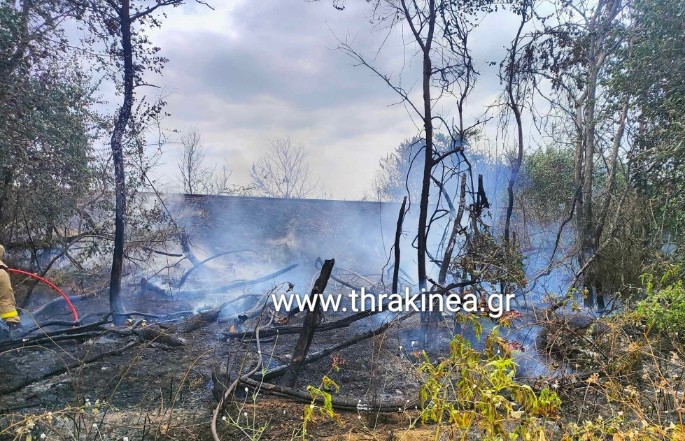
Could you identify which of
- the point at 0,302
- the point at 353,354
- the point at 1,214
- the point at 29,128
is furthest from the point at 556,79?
the point at 1,214

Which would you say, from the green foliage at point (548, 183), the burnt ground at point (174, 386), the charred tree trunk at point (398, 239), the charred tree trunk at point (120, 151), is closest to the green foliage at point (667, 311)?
the burnt ground at point (174, 386)

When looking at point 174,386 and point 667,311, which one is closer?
point 667,311

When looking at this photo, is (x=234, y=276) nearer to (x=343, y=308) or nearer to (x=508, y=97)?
(x=343, y=308)

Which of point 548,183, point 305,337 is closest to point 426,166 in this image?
point 305,337

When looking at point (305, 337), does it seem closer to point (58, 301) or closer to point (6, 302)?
point (6, 302)

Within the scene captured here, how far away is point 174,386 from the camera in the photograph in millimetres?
4832

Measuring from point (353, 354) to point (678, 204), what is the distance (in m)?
4.68

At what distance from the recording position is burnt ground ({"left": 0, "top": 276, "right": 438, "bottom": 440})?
3711 mm

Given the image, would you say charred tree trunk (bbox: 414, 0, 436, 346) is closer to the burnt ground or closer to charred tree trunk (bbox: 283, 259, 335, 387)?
the burnt ground

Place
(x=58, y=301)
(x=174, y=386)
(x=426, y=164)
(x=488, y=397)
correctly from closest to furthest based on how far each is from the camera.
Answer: (x=488, y=397) → (x=174, y=386) → (x=426, y=164) → (x=58, y=301)

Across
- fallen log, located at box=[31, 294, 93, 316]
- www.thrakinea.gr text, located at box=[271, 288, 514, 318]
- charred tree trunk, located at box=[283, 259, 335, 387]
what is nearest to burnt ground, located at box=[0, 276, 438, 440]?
charred tree trunk, located at box=[283, 259, 335, 387]

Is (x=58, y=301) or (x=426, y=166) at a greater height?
(x=426, y=166)

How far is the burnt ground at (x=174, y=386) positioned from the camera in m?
3.71

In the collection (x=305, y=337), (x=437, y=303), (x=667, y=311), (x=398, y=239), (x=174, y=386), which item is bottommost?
(x=174, y=386)
